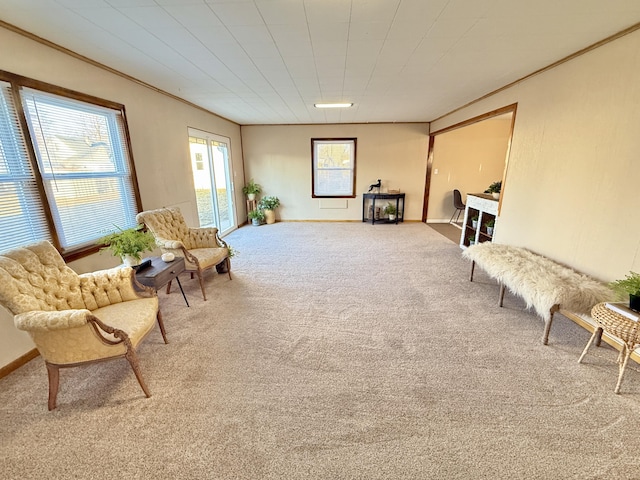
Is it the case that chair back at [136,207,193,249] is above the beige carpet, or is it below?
above

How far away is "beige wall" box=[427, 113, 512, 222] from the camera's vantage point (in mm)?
6211

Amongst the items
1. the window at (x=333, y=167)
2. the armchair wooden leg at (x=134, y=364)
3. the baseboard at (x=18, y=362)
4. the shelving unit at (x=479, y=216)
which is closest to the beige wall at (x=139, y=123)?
the baseboard at (x=18, y=362)

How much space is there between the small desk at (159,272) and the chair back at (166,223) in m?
0.46

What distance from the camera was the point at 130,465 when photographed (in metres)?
1.30

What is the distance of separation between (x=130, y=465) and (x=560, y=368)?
2716 millimetres

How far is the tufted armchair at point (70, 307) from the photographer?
4.88 ft

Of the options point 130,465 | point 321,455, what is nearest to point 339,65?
point 321,455

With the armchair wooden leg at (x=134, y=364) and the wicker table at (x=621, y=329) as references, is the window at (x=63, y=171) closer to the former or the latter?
the armchair wooden leg at (x=134, y=364)

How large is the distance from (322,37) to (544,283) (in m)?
2.68

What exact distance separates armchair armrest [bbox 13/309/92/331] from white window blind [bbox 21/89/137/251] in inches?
46.9

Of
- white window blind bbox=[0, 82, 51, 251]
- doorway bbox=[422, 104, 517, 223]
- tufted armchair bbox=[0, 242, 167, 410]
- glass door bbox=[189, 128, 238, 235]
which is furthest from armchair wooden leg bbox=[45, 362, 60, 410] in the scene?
doorway bbox=[422, 104, 517, 223]

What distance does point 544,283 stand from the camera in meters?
2.20

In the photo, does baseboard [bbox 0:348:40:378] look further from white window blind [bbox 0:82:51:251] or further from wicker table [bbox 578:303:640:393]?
wicker table [bbox 578:303:640:393]

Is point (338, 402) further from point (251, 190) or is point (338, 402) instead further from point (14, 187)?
point (251, 190)
